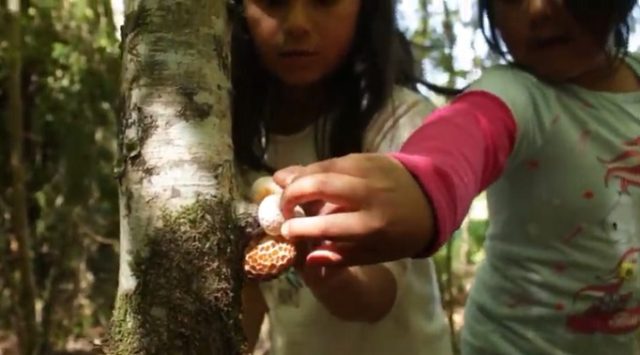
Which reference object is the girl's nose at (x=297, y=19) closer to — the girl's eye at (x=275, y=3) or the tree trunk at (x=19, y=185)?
the girl's eye at (x=275, y=3)

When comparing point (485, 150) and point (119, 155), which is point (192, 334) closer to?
point (119, 155)

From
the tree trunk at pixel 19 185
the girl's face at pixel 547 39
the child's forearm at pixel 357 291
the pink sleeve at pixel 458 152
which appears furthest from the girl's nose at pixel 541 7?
the tree trunk at pixel 19 185

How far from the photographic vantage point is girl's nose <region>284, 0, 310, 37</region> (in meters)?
0.98

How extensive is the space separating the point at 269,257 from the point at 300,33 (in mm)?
423

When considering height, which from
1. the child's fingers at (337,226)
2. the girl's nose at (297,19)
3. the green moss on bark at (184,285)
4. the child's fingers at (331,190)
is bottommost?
the green moss on bark at (184,285)

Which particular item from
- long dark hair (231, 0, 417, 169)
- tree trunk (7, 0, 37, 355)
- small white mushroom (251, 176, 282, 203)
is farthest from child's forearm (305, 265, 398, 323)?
tree trunk (7, 0, 37, 355)

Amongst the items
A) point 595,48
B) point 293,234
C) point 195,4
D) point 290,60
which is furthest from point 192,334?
point 595,48

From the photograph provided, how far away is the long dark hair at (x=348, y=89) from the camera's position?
1127 millimetres

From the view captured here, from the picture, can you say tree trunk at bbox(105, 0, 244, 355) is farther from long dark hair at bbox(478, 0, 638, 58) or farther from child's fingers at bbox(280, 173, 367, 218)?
long dark hair at bbox(478, 0, 638, 58)

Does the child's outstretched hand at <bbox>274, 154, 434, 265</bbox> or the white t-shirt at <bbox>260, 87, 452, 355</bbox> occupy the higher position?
the child's outstretched hand at <bbox>274, 154, 434, 265</bbox>

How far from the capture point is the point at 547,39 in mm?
968

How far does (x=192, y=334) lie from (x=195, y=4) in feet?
0.73

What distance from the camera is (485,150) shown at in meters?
0.74

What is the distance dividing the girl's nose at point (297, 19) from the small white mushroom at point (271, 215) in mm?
390
